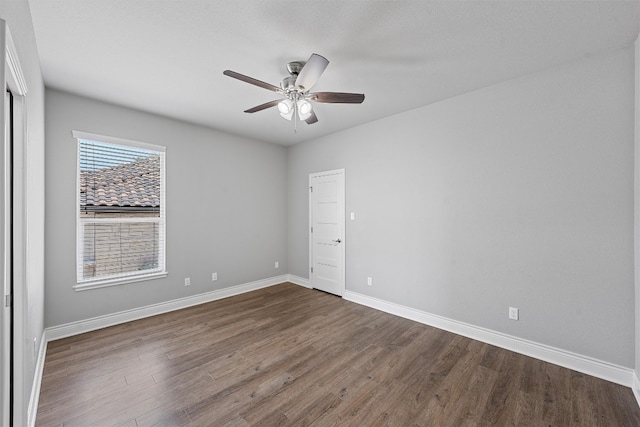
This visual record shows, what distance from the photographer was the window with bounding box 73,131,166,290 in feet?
10.4

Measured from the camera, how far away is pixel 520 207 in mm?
2717

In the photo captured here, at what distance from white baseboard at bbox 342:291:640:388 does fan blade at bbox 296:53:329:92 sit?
3002 mm

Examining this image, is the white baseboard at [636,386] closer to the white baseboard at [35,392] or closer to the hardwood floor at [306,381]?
the hardwood floor at [306,381]

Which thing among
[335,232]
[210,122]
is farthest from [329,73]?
[335,232]

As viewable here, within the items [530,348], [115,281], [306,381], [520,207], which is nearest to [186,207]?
[115,281]

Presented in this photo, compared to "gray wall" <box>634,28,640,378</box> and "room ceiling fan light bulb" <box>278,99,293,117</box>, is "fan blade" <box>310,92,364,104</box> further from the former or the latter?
"gray wall" <box>634,28,640,378</box>

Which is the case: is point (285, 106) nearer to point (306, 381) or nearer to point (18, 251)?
point (18, 251)

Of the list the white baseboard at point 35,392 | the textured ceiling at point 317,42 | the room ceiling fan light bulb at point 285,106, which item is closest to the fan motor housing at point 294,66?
the textured ceiling at point 317,42

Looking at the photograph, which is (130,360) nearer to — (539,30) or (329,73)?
(329,73)

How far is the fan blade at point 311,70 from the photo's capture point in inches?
73.3

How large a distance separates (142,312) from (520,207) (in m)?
4.68

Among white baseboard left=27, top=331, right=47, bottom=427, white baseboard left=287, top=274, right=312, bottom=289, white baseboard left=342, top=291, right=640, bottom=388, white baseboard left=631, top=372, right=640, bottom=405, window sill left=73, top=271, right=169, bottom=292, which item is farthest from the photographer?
white baseboard left=287, top=274, right=312, bottom=289

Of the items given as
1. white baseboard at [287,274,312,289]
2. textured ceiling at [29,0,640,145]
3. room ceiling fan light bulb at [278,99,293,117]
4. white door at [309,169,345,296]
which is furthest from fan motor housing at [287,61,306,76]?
white baseboard at [287,274,312,289]

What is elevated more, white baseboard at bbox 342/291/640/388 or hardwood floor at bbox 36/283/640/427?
white baseboard at bbox 342/291/640/388
